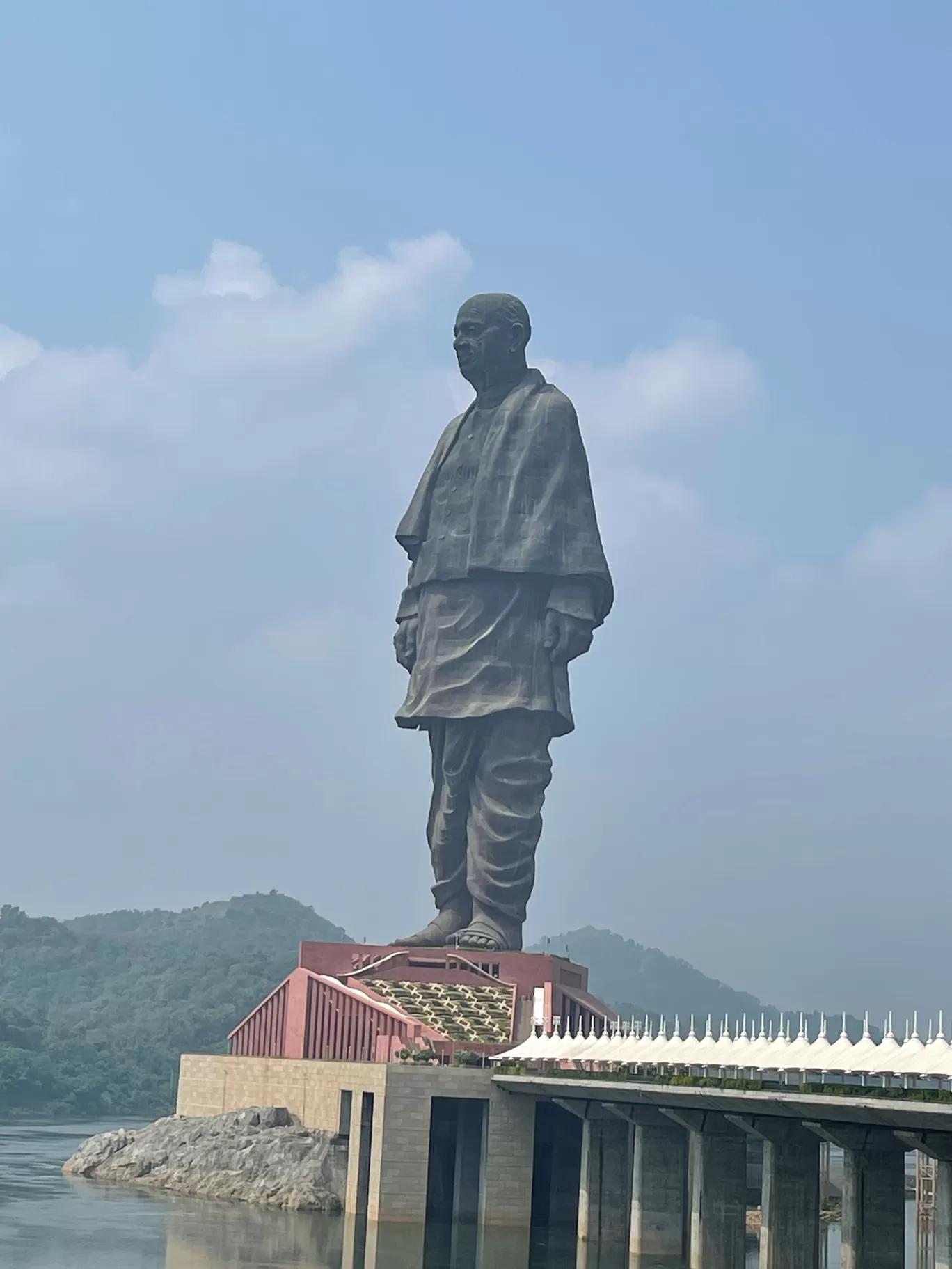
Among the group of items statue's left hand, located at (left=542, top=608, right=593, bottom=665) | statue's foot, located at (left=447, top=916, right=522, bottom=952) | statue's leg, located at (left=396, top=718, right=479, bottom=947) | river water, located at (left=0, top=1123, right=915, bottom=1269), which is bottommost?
river water, located at (left=0, top=1123, right=915, bottom=1269)

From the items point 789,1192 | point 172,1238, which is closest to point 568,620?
point 172,1238

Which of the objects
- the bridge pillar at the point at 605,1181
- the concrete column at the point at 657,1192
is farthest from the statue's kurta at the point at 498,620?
the concrete column at the point at 657,1192

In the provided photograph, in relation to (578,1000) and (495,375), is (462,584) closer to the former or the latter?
(495,375)

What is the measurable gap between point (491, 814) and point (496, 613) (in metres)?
6.67

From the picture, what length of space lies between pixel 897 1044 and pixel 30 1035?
87926mm

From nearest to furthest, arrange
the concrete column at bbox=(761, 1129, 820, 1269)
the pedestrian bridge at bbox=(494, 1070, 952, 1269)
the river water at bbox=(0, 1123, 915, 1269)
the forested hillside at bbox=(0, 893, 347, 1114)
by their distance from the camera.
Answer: the pedestrian bridge at bbox=(494, 1070, 952, 1269)
the concrete column at bbox=(761, 1129, 820, 1269)
the river water at bbox=(0, 1123, 915, 1269)
the forested hillside at bbox=(0, 893, 347, 1114)

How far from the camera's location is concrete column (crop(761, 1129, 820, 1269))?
37438 millimetres

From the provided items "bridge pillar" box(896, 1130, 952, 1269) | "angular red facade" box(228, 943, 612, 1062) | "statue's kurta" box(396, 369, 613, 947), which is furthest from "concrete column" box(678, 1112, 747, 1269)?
"statue's kurta" box(396, 369, 613, 947)

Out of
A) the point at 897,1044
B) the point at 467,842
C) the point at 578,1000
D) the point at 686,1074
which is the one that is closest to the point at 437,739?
the point at 467,842

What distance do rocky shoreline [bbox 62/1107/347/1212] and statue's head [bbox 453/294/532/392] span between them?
25.7 m

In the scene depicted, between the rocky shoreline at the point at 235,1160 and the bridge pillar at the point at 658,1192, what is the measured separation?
9332mm

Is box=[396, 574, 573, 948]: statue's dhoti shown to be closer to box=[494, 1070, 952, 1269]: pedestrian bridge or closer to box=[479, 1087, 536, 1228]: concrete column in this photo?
box=[494, 1070, 952, 1269]: pedestrian bridge

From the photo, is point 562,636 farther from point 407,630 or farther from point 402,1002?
point 402,1002

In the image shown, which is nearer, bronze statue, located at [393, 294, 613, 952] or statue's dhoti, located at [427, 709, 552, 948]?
statue's dhoti, located at [427, 709, 552, 948]
